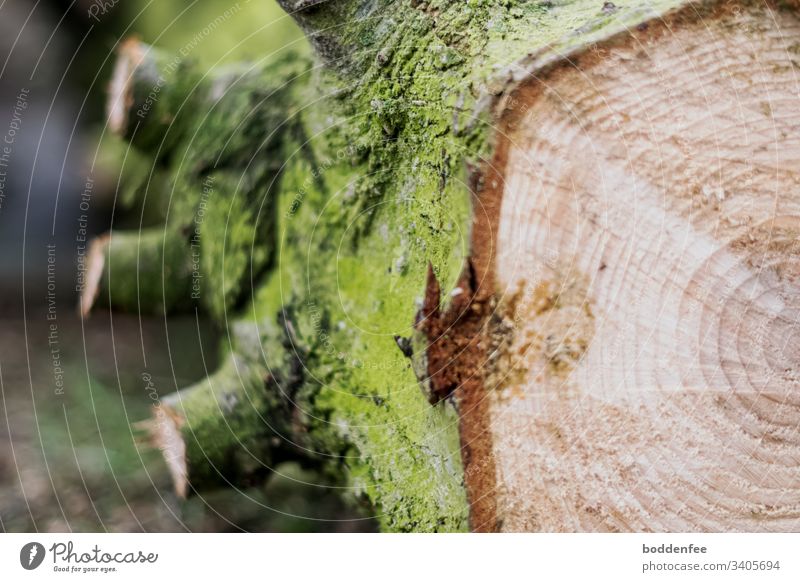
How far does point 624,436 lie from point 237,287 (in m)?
0.67

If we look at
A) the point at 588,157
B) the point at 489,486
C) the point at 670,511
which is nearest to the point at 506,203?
the point at 588,157

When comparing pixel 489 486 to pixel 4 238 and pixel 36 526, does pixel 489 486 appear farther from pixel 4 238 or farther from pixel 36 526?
pixel 4 238

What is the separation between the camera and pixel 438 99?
92 cm
